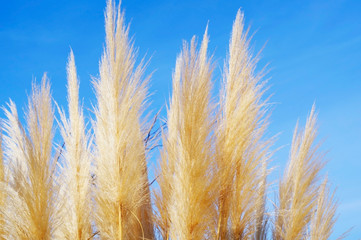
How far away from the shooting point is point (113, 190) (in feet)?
9.55

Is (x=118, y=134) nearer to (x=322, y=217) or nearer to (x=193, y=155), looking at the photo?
(x=193, y=155)

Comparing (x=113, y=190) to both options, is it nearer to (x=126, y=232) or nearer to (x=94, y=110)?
(x=126, y=232)

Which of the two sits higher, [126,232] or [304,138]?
[304,138]

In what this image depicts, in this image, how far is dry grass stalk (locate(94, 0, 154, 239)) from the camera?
2.91 metres

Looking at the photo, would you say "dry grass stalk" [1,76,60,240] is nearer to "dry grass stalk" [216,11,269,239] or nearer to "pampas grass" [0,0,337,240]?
"pampas grass" [0,0,337,240]

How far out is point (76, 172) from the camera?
3080mm

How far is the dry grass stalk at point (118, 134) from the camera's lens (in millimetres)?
2906

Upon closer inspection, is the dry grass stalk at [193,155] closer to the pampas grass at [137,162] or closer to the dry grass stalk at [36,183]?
the pampas grass at [137,162]

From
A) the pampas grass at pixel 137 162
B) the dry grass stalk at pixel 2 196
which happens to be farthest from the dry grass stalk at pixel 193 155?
the dry grass stalk at pixel 2 196

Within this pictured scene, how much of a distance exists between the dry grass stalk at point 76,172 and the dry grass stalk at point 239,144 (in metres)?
0.92

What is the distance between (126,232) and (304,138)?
4.80 feet

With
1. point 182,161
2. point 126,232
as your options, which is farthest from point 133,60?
point 126,232

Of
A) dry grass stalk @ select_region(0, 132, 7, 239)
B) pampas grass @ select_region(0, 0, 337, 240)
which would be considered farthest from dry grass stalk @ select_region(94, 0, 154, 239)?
dry grass stalk @ select_region(0, 132, 7, 239)

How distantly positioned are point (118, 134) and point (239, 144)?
0.78m
